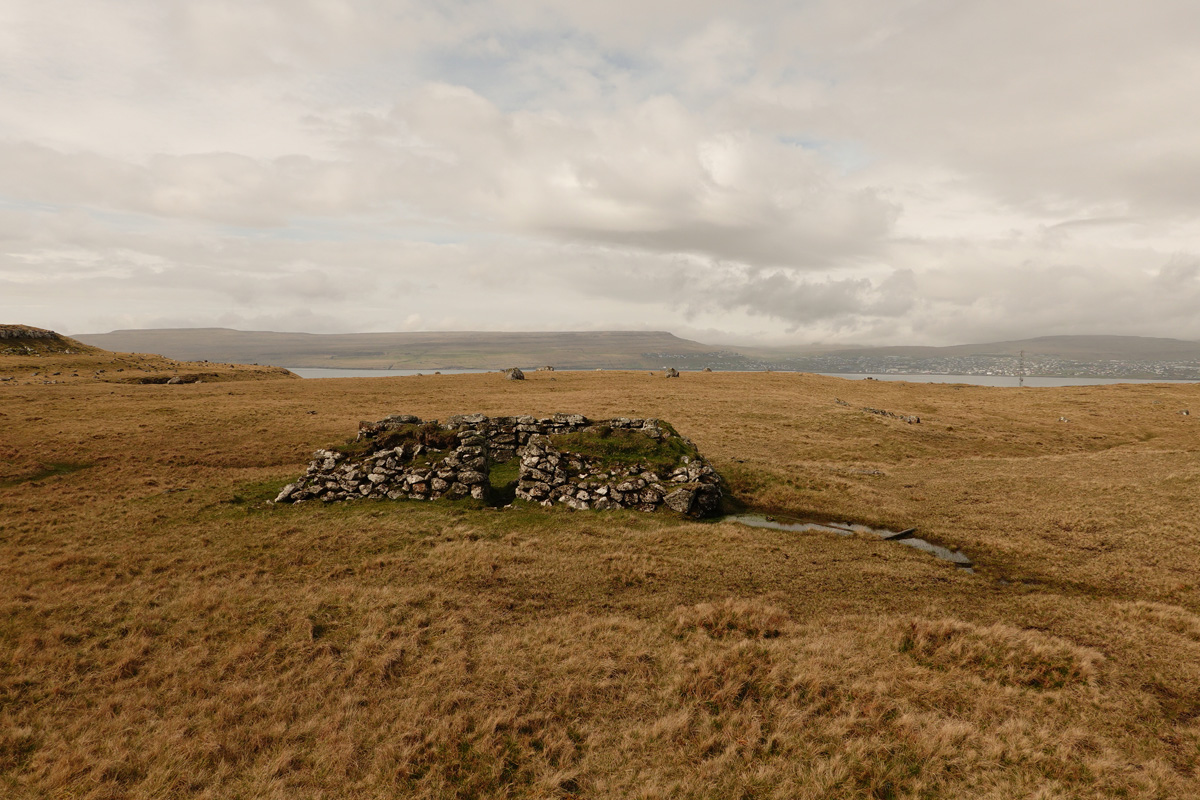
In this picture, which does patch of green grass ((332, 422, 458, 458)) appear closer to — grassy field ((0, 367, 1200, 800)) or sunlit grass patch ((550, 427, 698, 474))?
grassy field ((0, 367, 1200, 800))

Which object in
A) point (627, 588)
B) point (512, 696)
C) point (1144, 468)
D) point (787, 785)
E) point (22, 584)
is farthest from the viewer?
point (1144, 468)

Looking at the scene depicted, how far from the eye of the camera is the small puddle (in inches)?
925

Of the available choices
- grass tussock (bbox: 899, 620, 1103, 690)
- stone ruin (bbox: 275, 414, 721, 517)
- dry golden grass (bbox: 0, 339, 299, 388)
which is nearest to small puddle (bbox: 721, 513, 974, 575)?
stone ruin (bbox: 275, 414, 721, 517)

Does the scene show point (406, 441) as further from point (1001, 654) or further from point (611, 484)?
point (1001, 654)

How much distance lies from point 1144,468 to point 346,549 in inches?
2069

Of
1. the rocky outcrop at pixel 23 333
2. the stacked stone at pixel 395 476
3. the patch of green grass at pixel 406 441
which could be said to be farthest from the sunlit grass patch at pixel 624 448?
the rocky outcrop at pixel 23 333

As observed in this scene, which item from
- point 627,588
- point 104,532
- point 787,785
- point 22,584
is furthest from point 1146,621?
point 104,532

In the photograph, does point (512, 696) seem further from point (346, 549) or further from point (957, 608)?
point (957, 608)

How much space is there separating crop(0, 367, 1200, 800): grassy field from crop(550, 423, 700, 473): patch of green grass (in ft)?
14.1

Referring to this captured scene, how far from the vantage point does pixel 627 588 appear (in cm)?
1914

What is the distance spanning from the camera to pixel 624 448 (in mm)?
31141

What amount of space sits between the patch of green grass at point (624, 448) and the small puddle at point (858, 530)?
5.33 meters

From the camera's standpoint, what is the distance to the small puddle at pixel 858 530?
77.0 feet

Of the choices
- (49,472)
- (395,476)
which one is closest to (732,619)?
(395,476)
